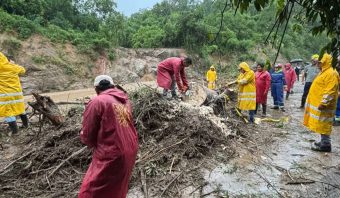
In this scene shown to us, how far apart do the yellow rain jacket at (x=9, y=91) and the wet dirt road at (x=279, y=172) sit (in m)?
4.39

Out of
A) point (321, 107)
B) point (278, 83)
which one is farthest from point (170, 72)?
point (278, 83)

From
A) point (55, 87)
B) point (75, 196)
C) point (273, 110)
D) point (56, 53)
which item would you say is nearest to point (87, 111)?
point (75, 196)

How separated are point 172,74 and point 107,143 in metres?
5.53

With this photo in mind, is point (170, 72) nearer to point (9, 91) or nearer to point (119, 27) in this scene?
→ point (9, 91)

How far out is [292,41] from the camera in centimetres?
4509

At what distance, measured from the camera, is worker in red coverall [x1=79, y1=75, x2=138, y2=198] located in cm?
289

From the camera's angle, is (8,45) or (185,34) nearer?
(8,45)

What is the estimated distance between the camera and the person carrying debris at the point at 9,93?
6.94 m

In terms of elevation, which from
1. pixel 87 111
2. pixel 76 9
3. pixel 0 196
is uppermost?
pixel 76 9

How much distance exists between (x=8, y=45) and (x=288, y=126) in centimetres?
1500

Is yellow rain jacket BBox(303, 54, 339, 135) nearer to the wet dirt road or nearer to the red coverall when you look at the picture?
the wet dirt road

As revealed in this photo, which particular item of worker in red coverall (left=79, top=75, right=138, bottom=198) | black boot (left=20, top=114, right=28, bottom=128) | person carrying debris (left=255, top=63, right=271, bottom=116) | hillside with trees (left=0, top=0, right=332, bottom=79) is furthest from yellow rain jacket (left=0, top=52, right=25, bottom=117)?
hillside with trees (left=0, top=0, right=332, bottom=79)

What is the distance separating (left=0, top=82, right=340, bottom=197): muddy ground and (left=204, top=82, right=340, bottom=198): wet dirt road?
0.01 meters

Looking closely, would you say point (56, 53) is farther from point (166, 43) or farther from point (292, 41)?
point (292, 41)
